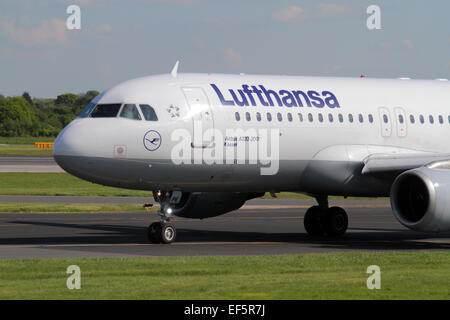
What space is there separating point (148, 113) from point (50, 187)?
29358mm

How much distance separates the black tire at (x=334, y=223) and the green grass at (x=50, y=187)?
19.2 m

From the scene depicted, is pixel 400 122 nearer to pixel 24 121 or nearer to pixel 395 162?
pixel 395 162

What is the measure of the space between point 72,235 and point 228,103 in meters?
6.40

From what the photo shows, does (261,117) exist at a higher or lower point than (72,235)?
higher

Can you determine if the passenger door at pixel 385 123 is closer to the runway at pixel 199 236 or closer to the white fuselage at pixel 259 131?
the white fuselage at pixel 259 131

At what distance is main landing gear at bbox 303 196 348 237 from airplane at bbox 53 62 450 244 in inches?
3.5

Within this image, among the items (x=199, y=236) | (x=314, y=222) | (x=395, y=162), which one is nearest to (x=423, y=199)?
(x=395, y=162)

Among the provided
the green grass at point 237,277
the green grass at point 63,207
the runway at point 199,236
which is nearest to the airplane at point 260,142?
the runway at point 199,236

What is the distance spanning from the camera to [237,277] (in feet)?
56.0

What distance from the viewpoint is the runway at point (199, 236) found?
22.5 m

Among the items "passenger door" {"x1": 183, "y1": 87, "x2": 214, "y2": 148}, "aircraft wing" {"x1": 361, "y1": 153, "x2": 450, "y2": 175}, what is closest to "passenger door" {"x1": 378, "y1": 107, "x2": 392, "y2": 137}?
"aircraft wing" {"x1": 361, "y1": 153, "x2": 450, "y2": 175}
